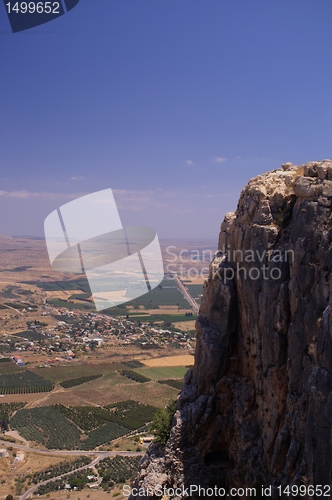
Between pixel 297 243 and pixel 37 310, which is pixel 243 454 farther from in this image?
pixel 37 310

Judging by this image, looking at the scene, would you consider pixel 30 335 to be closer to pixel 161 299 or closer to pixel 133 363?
pixel 133 363

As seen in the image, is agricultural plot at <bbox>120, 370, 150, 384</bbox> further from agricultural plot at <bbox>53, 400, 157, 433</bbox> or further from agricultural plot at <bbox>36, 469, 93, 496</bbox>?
agricultural plot at <bbox>36, 469, 93, 496</bbox>

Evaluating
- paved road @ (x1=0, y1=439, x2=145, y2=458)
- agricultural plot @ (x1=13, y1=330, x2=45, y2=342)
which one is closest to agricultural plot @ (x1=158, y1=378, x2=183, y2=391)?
paved road @ (x1=0, y1=439, x2=145, y2=458)

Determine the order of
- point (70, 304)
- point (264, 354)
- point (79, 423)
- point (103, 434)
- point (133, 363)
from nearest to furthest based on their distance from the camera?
1. point (264, 354)
2. point (103, 434)
3. point (79, 423)
4. point (133, 363)
5. point (70, 304)

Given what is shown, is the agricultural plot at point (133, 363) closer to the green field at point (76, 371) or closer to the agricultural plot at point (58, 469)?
the green field at point (76, 371)

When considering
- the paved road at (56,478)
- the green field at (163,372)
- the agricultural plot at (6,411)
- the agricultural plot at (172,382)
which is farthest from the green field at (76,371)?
the paved road at (56,478)

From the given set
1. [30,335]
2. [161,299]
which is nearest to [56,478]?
[30,335]
